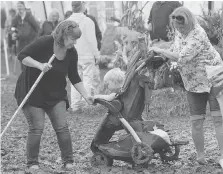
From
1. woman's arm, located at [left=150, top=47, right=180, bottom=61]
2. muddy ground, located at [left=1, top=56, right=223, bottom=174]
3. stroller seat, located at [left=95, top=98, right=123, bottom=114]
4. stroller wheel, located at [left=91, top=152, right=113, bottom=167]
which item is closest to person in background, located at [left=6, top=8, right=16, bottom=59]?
muddy ground, located at [left=1, top=56, right=223, bottom=174]

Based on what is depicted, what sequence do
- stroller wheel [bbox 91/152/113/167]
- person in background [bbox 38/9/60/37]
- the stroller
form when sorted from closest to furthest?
the stroller → stroller wheel [bbox 91/152/113/167] → person in background [bbox 38/9/60/37]

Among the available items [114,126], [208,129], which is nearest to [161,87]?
[208,129]

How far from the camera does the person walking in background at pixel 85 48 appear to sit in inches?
424

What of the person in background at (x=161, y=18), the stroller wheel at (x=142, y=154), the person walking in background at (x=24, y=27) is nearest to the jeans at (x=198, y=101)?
the stroller wheel at (x=142, y=154)

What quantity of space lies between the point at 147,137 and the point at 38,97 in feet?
3.84

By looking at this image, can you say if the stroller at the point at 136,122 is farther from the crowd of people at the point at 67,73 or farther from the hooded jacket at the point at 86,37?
the hooded jacket at the point at 86,37

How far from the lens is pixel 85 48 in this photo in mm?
10938

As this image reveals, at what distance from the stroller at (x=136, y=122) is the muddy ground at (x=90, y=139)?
18 centimetres

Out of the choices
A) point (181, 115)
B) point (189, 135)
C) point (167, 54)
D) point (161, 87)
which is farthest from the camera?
point (161, 87)

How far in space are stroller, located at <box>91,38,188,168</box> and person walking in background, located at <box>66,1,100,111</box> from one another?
13.9ft

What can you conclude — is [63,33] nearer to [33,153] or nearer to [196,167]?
[33,153]

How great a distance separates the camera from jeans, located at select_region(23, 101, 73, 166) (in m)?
6.46

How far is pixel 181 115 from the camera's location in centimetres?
1040

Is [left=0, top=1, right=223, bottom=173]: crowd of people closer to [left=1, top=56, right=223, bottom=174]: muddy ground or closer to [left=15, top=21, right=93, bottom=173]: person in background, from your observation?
[left=15, top=21, right=93, bottom=173]: person in background
